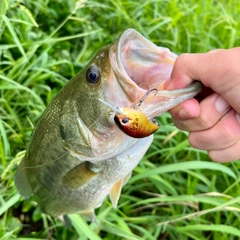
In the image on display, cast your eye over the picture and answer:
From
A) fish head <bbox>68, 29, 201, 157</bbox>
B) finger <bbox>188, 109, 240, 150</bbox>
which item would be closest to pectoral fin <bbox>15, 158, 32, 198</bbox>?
fish head <bbox>68, 29, 201, 157</bbox>

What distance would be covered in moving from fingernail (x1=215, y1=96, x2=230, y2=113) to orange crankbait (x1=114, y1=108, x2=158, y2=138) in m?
0.35

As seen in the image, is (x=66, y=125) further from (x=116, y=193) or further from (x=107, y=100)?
(x=116, y=193)

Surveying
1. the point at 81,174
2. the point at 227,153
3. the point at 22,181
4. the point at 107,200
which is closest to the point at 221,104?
the point at 227,153

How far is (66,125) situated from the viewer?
57.6 inches

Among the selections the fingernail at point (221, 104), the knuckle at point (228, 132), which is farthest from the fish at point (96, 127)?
the knuckle at point (228, 132)

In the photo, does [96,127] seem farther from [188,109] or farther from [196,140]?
[196,140]

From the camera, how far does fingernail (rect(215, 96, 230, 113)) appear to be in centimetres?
141

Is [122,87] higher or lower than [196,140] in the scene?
higher

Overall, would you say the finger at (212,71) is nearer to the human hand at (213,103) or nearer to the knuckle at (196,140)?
the human hand at (213,103)

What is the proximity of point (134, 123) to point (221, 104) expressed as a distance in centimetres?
43

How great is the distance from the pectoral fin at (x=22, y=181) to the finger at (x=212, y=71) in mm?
768

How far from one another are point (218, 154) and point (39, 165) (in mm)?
680

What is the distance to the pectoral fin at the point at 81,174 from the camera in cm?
156

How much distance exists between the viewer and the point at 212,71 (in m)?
1.30
